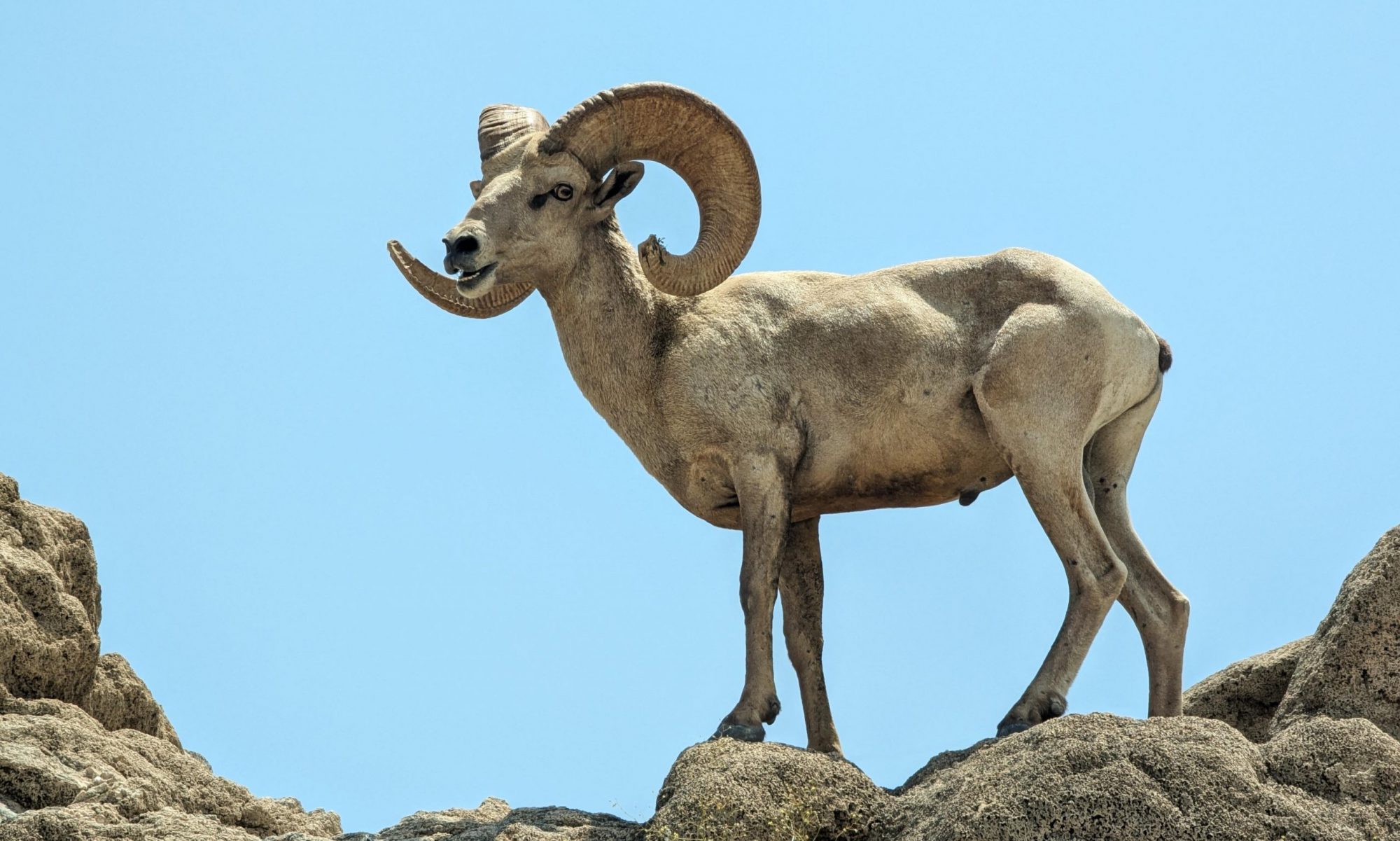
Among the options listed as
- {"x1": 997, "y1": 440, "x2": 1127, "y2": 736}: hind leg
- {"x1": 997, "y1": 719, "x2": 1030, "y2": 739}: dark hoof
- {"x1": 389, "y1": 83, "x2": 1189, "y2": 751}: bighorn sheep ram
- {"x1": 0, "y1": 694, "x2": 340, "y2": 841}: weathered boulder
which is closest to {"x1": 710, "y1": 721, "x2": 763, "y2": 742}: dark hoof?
{"x1": 389, "y1": 83, "x2": 1189, "y2": 751}: bighorn sheep ram

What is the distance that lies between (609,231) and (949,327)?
2.58 meters

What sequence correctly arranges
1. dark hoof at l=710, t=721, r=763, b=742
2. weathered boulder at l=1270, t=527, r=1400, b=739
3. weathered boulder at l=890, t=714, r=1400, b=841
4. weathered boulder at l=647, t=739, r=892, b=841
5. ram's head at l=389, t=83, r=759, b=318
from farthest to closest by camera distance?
ram's head at l=389, t=83, r=759, b=318 < dark hoof at l=710, t=721, r=763, b=742 < weathered boulder at l=1270, t=527, r=1400, b=739 < weathered boulder at l=647, t=739, r=892, b=841 < weathered boulder at l=890, t=714, r=1400, b=841

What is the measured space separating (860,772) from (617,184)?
482 centimetres

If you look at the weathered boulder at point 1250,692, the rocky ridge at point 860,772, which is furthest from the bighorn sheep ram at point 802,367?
the rocky ridge at point 860,772

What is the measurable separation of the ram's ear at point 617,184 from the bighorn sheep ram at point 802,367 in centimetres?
1

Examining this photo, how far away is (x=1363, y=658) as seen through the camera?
Result: 12.2 metres

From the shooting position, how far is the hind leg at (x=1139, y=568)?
1323 cm

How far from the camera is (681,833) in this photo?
417 inches

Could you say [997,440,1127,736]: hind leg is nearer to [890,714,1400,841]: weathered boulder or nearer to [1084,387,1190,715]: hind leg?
[1084,387,1190,715]: hind leg

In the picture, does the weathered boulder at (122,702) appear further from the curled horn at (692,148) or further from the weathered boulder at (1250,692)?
the weathered boulder at (1250,692)

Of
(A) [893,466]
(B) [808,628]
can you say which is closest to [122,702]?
(B) [808,628]

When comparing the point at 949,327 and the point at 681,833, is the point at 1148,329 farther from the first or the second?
the point at 681,833

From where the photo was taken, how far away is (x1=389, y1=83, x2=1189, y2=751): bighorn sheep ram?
1318cm

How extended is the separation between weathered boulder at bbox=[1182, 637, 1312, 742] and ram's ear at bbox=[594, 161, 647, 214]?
5.55 m
